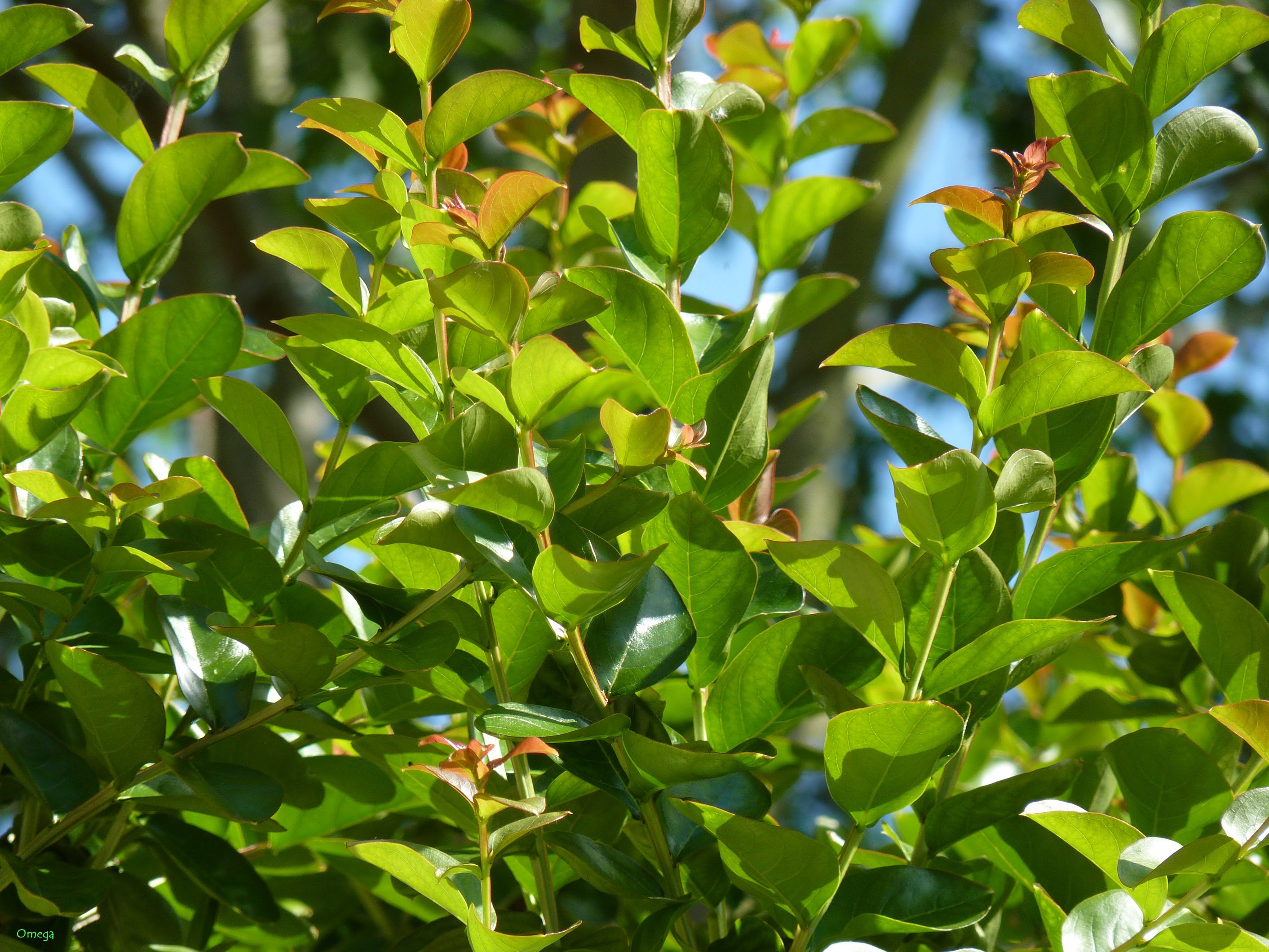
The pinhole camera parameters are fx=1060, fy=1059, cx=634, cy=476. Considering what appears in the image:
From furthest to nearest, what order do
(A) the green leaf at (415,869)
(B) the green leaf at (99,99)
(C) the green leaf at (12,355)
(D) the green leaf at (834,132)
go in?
(D) the green leaf at (834,132) → (B) the green leaf at (99,99) → (C) the green leaf at (12,355) → (A) the green leaf at (415,869)

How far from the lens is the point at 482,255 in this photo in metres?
0.39

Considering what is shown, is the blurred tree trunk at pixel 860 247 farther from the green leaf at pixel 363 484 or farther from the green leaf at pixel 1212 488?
the green leaf at pixel 363 484

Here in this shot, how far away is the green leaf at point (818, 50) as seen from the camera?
2.22 ft

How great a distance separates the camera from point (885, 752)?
→ 35 cm

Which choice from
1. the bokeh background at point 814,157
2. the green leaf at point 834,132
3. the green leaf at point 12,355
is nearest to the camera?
the green leaf at point 12,355

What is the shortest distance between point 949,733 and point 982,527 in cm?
7

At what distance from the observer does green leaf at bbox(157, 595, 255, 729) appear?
1.36 feet

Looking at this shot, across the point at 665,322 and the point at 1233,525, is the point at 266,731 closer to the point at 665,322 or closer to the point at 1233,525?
the point at 665,322

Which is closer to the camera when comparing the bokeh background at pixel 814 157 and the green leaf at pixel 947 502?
the green leaf at pixel 947 502

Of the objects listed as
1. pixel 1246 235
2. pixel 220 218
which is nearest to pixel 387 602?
pixel 1246 235

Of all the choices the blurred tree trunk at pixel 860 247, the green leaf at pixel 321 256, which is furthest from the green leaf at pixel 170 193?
the blurred tree trunk at pixel 860 247

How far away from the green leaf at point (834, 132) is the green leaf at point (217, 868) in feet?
1.69

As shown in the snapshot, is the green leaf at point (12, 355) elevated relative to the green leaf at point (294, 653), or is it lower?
elevated

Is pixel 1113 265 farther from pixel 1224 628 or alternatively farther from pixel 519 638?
pixel 519 638
